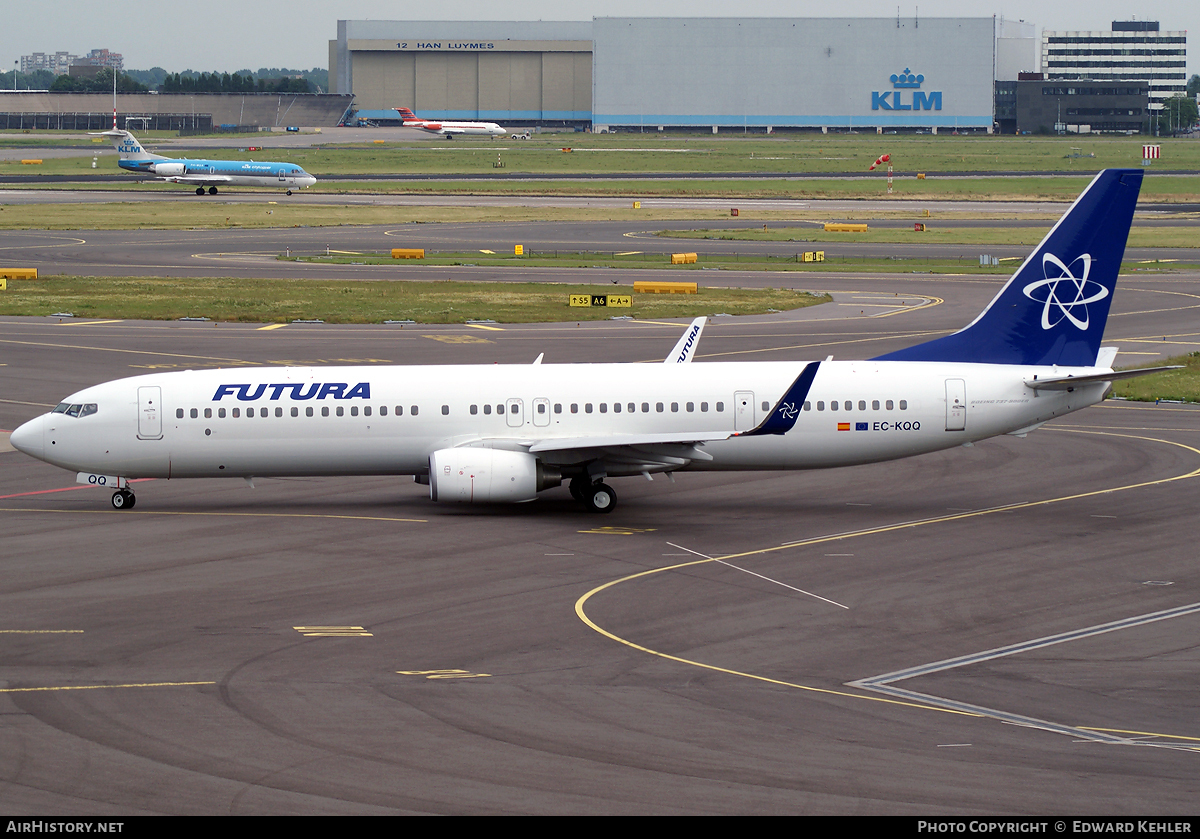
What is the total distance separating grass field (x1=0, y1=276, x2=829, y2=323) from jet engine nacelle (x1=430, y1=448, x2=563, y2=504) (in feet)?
129

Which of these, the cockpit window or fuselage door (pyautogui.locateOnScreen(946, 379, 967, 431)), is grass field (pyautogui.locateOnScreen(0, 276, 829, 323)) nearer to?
the cockpit window

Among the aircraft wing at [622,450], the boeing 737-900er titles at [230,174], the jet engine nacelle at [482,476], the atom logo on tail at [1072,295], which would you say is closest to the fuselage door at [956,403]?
the atom logo on tail at [1072,295]

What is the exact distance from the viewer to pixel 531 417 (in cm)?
3922

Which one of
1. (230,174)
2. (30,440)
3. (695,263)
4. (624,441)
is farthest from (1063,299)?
(230,174)

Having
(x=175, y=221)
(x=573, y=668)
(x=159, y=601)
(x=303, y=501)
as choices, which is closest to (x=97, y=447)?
(x=303, y=501)

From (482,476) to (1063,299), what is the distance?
1879 cm

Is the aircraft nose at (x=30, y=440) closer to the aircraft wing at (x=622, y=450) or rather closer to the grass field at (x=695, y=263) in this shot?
the aircraft wing at (x=622, y=450)

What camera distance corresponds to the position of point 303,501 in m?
41.0

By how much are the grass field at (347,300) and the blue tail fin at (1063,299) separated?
38481mm

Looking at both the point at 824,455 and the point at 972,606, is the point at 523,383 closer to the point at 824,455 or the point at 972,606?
the point at 824,455

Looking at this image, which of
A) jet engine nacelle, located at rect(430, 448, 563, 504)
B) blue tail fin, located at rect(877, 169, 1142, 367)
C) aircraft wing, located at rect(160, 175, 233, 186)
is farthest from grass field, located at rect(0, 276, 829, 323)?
aircraft wing, located at rect(160, 175, 233, 186)

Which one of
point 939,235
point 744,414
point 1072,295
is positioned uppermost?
point 939,235

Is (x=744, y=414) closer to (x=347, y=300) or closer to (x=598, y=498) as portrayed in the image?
(x=598, y=498)

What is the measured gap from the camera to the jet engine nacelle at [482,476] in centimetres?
3766
